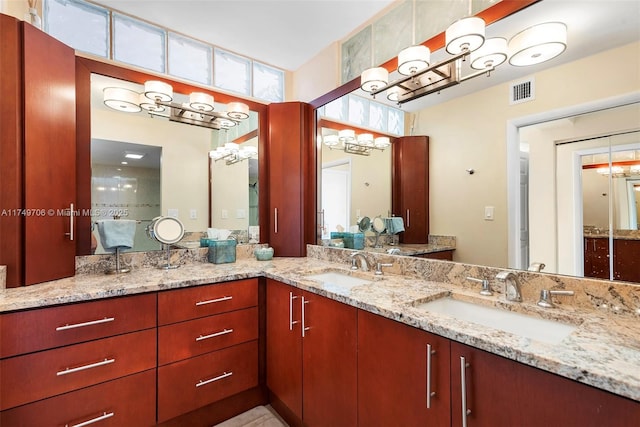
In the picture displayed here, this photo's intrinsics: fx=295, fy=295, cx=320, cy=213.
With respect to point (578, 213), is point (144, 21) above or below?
above

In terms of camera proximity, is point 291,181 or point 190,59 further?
point 291,181

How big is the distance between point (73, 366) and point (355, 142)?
2115 mm

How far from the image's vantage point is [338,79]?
7.55 ft

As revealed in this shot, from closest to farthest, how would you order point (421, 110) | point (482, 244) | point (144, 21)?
point (482, 244) → point (421, 110) → point (144, 21)

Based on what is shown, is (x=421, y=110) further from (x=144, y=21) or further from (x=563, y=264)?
(x=144, y=21)

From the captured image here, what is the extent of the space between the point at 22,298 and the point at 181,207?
3.48 ft

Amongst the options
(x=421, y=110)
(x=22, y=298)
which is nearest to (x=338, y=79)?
(x=421, y=110)

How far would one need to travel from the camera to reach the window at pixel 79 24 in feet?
5.90

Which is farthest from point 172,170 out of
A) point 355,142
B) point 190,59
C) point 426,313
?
point 426,313

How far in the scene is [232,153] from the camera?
2.52 meters

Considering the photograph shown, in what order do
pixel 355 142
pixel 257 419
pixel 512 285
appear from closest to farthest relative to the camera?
pixel 512 285 < pixel 257 419 < pixel 355 142

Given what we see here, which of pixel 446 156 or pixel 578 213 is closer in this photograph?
pixel 578 213

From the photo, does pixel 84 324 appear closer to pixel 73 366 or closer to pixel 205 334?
pixel 73 366

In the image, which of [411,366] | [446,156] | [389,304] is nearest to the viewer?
[411,366]
